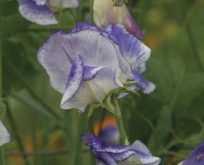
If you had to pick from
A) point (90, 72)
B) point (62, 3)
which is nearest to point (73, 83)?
Answer: point (90, 72)

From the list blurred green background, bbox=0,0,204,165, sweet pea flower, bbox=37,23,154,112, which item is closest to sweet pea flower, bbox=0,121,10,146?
sweet pea flower, bbox=37,23,154,112

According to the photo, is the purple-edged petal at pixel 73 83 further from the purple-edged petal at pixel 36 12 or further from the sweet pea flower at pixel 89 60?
the purple-edged petal at pixel 36 12

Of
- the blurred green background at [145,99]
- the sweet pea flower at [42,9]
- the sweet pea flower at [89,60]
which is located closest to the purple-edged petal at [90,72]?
the sweet pea flower at [89,60]

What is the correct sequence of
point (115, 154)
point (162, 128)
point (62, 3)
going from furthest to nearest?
point (162, 128) < point (62, 3) < point (115, 154)

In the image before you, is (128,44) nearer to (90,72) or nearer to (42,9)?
(90,72)

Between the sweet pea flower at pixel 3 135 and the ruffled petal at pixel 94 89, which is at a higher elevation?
the ruffled petal at pixel 94 89
